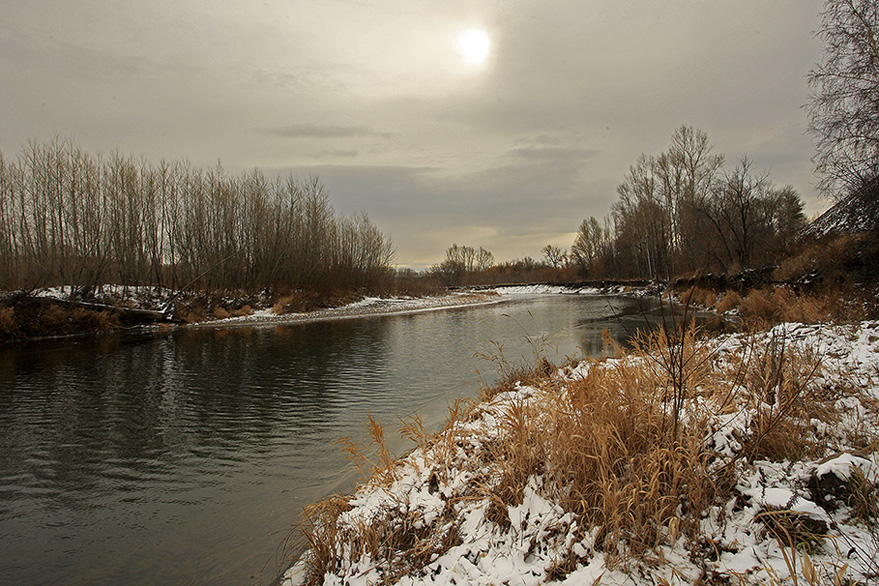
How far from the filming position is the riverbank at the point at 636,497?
2.62 m

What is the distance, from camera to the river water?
4.03m

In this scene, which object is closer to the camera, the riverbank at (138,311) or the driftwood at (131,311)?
the riverbank at (138,311)

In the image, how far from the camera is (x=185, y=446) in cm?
675

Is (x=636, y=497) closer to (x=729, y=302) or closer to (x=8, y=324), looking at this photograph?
(x=729, y=302)

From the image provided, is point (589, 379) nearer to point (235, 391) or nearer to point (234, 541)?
point (234, 541)

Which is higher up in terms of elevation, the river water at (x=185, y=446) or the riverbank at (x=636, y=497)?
the riverbank at (x=636, y=497)

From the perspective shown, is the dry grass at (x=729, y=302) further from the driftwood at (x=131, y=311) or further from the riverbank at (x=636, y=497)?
the driftwood at (x=131, y=311)

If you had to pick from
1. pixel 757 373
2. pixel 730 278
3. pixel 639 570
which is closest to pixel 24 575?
pixel 639 570

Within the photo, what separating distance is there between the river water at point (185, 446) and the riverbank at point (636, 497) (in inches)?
38.6

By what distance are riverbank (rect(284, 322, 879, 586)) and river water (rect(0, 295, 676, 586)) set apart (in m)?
0.98

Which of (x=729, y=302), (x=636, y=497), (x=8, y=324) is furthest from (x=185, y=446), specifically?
(x=729, y=302)

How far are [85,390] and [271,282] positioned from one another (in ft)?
90.0

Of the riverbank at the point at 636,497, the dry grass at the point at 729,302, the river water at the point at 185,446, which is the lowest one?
the river water at the point at 185,446

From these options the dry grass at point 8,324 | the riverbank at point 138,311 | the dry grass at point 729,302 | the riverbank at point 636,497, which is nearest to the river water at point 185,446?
the riverbank at point 636,497
